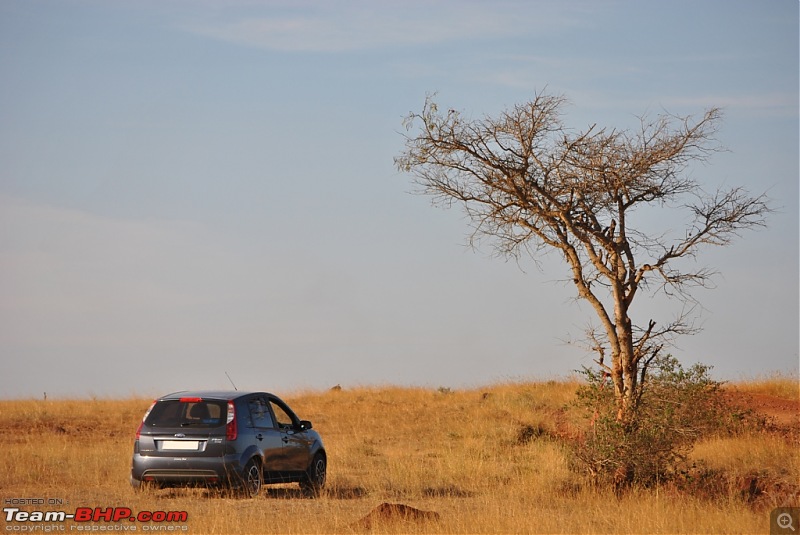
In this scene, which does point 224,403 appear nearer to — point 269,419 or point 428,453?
point 269,419

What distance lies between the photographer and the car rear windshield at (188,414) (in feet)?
47.0

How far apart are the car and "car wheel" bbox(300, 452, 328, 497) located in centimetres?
102

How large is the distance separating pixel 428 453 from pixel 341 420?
7.75 meters

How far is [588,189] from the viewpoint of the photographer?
16.4 m

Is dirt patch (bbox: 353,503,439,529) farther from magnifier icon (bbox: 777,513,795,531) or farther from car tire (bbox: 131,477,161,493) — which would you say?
magnifier icon (bbox: 777,513,795,531)

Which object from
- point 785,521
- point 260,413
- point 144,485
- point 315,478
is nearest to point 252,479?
point 260,413

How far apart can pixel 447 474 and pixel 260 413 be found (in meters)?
4.71

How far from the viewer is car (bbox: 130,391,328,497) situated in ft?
46.0

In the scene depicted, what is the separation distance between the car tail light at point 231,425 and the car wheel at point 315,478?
2.33 metres

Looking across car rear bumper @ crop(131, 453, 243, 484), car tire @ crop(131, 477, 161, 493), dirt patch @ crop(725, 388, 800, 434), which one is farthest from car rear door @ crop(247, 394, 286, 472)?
dirt patch @ crop(725, 388, 800, 434)

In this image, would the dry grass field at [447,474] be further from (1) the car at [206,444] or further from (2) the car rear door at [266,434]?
(2) the car rear door at [266,434]

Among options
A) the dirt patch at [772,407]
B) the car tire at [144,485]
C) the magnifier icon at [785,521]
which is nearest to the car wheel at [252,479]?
the car tire at [144,485]

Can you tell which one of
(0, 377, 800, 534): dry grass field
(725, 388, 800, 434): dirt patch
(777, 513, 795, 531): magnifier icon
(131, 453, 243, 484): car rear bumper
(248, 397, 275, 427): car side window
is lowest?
(777, 513, 795, 531): magnifier icon

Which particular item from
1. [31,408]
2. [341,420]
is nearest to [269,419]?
[341,420]
